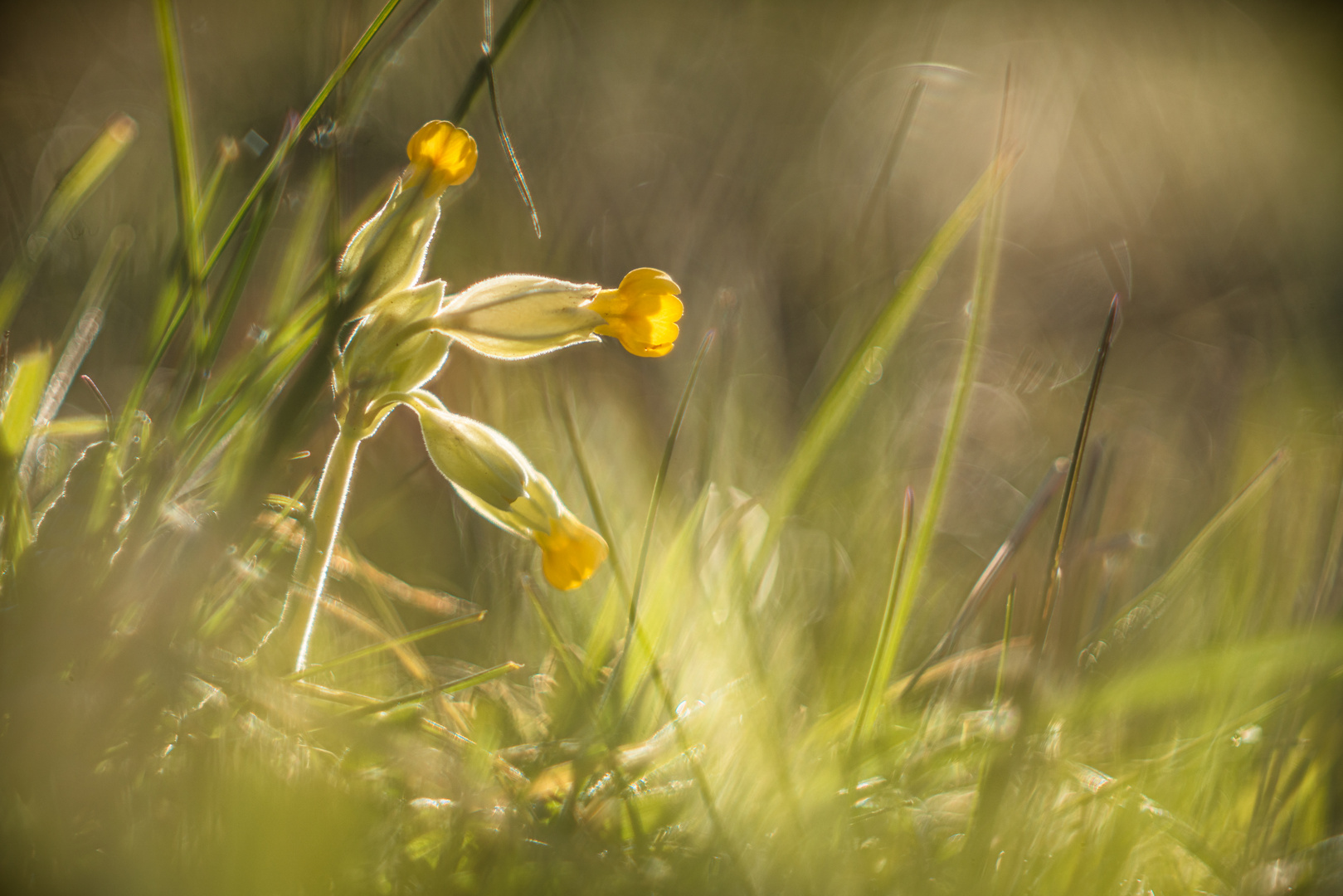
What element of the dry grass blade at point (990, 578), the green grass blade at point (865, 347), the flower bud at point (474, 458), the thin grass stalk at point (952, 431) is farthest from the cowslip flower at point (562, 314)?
the dry grass blade at point (990, 578)

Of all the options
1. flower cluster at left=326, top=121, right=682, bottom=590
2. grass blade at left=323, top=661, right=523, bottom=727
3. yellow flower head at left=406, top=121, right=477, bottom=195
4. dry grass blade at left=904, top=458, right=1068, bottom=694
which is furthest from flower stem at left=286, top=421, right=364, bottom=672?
dry grass blade at left=904, top=458, right=1068, bottom=694

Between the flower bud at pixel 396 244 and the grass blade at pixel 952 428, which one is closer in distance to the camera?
the grass blade at pixel 952 428

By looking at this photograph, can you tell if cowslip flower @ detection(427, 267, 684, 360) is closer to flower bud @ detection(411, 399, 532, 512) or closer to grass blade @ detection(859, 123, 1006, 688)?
flower bud @ detection(411, 399, 532, 512)

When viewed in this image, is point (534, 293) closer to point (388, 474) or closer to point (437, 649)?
point (437, 649)

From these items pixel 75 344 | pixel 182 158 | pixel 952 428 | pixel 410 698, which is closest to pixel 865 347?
pixel 952 428

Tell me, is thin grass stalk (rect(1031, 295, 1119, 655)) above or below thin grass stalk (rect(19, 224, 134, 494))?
below

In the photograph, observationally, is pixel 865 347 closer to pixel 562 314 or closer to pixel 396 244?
pixel 562 314

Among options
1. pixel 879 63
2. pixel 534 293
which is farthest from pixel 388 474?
pixel 879 63

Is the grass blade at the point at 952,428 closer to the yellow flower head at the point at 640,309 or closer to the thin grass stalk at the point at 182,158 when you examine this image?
the yellow flower head at the point at 640,309
